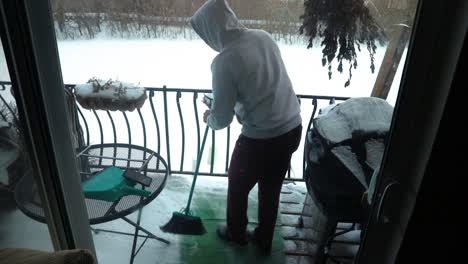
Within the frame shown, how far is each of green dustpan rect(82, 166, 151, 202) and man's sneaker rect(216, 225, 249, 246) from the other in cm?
72

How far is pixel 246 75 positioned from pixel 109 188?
2.82 feet

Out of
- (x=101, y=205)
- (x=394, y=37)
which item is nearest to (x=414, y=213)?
(x=394, y=37)

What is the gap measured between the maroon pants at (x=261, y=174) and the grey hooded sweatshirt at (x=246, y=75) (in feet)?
0.21

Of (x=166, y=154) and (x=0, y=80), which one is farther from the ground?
(x=0, y=80)

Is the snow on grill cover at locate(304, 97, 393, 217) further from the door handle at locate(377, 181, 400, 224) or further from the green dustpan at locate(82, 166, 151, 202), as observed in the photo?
A: the green dustpan at locate(82, 166, 151, 202)

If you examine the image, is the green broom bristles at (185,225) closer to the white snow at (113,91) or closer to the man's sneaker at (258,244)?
the man's sneaker at (258,244)

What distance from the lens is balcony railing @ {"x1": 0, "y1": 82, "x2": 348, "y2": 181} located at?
2.58 m

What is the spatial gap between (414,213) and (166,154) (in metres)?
2.37

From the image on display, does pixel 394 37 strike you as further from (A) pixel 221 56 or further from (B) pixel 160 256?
(B) pixel 160 256

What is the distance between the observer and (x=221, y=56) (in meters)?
1.48

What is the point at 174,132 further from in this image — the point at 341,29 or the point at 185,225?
the point at 341,29

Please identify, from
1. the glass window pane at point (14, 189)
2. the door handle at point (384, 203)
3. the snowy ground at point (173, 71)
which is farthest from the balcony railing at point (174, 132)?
the door handle at point (384, 203)

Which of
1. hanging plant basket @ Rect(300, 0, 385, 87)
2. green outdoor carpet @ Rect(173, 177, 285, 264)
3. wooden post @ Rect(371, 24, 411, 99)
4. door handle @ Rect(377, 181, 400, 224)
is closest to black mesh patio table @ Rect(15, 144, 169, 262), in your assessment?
green outdoor carpet @ Rect(173, 177, 285, 264)

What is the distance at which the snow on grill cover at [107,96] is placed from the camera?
1.82 meters
